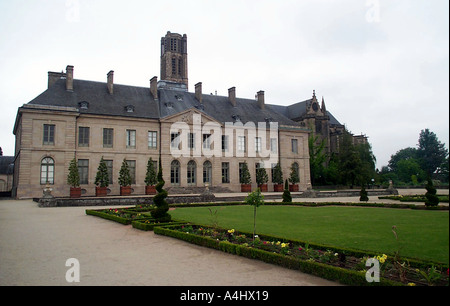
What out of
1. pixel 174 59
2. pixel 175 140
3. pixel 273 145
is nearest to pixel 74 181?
pixel 175 140

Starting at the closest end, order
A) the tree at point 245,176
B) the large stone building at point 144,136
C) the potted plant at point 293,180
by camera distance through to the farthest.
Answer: the large stone building at point 144,136
the tree at point 245,176
the potted plant at point 293,180

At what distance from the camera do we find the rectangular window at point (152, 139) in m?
36.3

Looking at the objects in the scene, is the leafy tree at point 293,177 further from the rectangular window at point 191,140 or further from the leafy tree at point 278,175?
the rectangular window at point 191,140

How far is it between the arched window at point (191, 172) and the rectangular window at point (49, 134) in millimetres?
13482

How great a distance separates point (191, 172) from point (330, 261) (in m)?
31.5

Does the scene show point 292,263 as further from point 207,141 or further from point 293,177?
point 293,177

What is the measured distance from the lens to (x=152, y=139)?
119 feet

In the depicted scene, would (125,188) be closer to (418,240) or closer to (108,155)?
(108,155)

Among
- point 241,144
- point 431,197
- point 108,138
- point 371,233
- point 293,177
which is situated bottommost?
point 371,233

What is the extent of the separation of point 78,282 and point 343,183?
4828 centimetres

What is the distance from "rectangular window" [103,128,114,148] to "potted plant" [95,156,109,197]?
3367mm

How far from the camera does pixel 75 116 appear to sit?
1273 inches

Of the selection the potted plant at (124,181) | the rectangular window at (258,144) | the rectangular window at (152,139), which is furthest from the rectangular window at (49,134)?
the rectangular window at (258,144)
